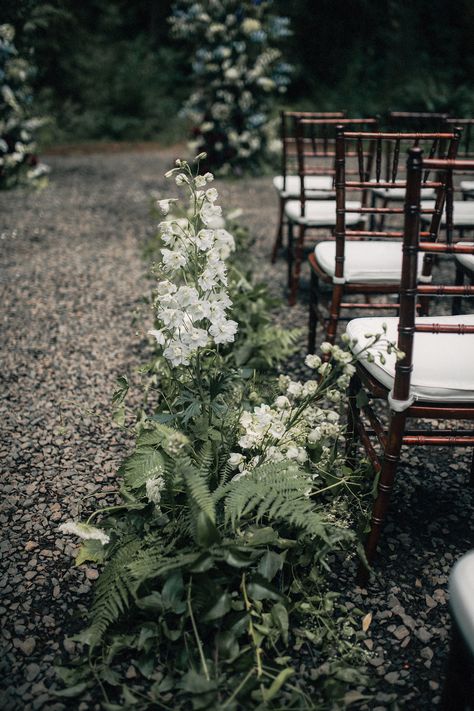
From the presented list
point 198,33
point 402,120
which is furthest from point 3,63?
point 402,120

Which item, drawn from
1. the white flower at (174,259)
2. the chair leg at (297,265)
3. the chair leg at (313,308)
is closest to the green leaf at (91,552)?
the white flower at (174,259)

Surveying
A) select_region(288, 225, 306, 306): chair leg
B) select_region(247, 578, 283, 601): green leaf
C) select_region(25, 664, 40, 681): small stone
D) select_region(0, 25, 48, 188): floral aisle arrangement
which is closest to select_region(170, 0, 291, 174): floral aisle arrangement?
select_region(0, 25, 48, 188): floral aisle arrangement

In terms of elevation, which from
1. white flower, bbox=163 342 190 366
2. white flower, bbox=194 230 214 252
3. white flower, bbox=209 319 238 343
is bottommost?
white flower, bbox=163 342 190 366

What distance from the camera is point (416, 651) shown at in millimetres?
1571

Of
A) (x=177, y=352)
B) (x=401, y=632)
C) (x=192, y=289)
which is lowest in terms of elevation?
(x=401, y=632)

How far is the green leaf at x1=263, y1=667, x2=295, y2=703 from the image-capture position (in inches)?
53.1

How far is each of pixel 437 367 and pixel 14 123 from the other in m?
6.12

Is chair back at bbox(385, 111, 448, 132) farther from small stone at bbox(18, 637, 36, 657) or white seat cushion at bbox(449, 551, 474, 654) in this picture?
small stone at bbox(18, 637, 36, 657)

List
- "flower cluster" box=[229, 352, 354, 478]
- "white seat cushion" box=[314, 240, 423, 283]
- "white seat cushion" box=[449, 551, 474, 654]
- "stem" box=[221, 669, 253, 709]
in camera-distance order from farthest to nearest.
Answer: "white seat cushion" box=[314, 240, 423, 283], "flower cluster" box=[229, 352, 354, 478], "stem" box=[221, 669, 253, 709], "white seat cushion" box=[449, 551, 474, 654]

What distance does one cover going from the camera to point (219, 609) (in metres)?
1.45

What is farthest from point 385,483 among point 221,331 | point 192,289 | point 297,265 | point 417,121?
point 417,121

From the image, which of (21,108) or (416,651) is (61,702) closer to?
(416,651)

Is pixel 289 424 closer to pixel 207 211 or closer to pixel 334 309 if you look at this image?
pixel 207 211

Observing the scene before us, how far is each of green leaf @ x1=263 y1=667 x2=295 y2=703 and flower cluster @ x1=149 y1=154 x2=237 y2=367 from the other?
0.83m
